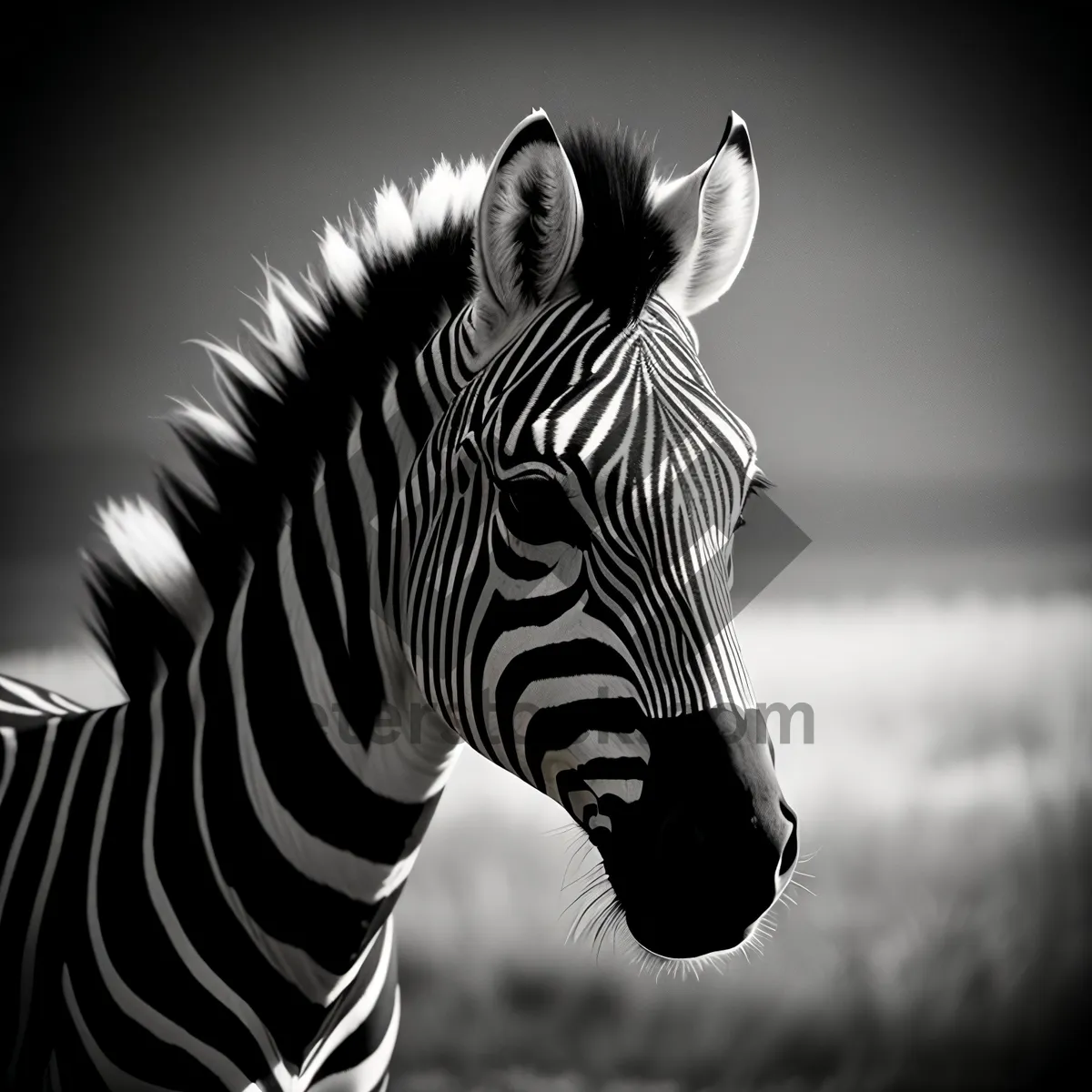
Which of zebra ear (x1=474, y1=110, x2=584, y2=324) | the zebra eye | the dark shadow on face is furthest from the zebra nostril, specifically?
zebra ear (x1=474, y1=110, x2=584, y2=324)

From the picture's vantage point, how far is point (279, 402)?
4.16ft

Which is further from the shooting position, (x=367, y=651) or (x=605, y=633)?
(x=367, y=651)

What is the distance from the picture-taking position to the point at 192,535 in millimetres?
1296

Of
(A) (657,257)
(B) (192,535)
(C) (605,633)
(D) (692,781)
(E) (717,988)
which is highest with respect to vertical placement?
(A) (657,257)

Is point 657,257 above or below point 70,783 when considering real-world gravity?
above

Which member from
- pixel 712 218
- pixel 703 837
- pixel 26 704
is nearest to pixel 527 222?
pixel 712 218

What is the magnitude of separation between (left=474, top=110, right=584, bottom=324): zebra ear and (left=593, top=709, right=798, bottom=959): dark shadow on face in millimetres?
550

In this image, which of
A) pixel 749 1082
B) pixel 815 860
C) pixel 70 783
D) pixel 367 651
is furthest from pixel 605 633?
pixel 749 1082

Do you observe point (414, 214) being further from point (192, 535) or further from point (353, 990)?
point (353, 990)

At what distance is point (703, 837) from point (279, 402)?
0.89m

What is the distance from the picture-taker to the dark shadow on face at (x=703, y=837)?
753 millimetres

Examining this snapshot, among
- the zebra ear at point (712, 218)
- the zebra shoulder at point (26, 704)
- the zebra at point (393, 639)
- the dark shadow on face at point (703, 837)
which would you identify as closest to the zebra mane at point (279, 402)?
the zebra at point (393, 639)

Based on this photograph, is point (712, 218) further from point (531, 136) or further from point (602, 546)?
point (602, 546)

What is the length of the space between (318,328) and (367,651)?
0.52 m
